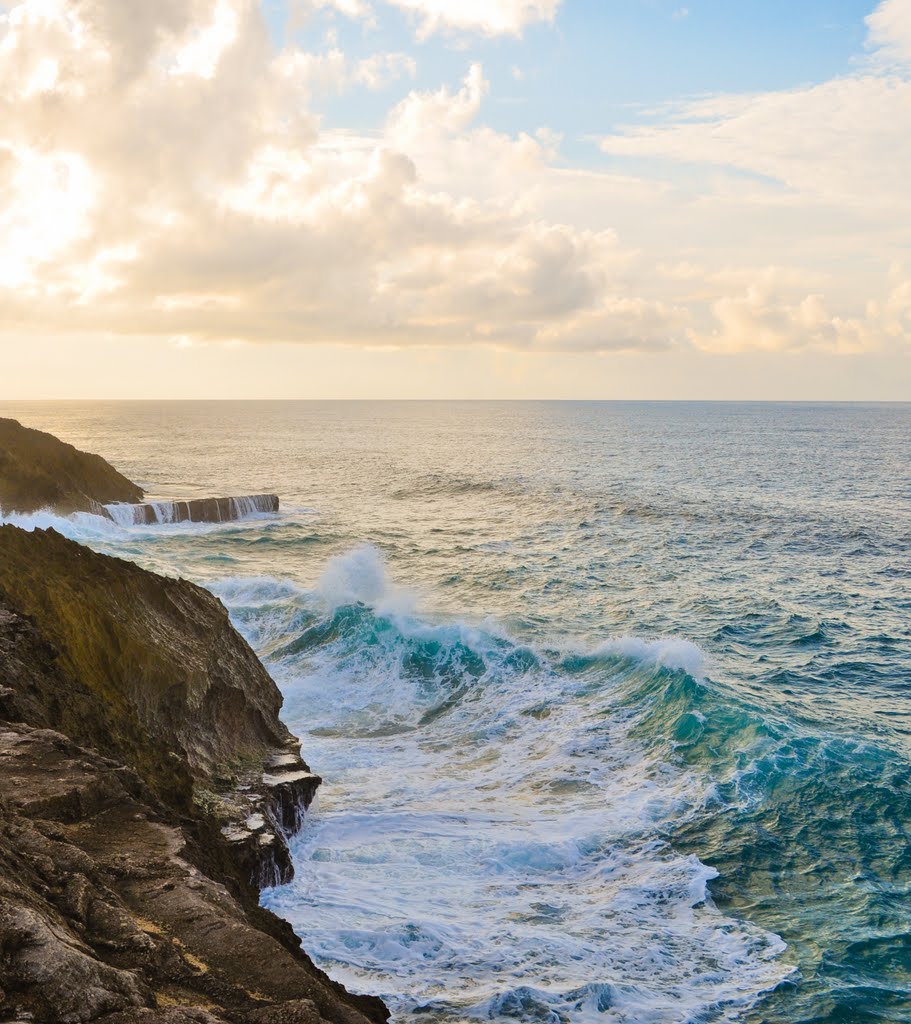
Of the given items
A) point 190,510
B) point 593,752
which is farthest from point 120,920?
point 190,510

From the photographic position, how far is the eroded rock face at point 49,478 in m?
39.6

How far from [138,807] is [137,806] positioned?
0.05ft

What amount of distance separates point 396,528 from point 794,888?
33.9 meters

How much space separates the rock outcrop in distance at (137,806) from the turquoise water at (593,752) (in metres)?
1.92

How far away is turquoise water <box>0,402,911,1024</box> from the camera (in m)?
11.2

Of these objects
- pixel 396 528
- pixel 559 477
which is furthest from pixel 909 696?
pixel 559 477

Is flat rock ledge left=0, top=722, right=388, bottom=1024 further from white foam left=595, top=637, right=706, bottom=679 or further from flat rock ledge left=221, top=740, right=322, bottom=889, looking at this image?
white foam left=595, top=637, right=706, bottom=679

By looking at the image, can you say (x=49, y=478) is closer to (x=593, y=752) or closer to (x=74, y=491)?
(x=74, y=491)

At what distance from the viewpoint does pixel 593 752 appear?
18547 millimetres

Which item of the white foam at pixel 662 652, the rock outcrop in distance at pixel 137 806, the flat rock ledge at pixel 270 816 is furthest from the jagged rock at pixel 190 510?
the flat rock ledge at pixel 270 816

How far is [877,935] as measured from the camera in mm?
→ 12055

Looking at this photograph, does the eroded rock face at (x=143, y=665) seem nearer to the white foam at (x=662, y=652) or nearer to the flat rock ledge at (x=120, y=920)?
the flat rock ledge at (x=120, y=920)

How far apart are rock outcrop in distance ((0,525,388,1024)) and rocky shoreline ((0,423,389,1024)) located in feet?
0.06

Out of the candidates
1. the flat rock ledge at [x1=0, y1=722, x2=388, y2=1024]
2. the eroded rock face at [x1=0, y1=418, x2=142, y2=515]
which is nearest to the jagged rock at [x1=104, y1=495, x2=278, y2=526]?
the eroded rock face at [x1=0, y1=418, x2=142, y2=515]
